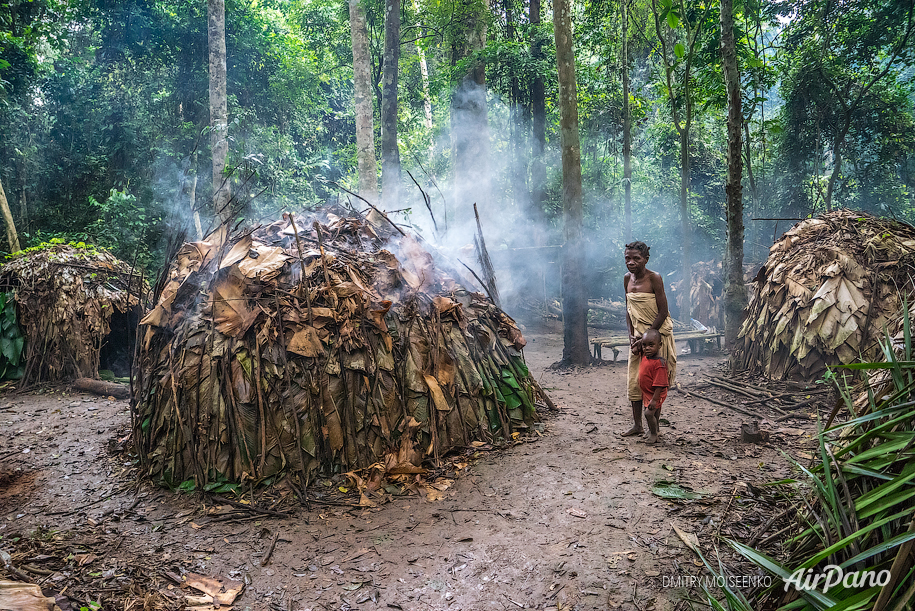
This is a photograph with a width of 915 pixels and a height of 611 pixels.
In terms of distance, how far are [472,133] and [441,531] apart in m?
11.1

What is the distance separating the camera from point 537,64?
40.7ft

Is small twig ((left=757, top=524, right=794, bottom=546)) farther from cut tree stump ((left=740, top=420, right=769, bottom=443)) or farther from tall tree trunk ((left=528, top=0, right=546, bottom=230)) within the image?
tall tree trunk ((left=528, top=0, right=546, bottom=230))

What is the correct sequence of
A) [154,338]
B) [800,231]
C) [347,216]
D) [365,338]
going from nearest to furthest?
[365,338] → [154,338] → [347,216] → [800,231]

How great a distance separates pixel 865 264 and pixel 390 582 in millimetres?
6084

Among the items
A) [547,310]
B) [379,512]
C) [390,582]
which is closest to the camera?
[390,582]

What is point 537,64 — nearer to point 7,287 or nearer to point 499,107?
point 499,107

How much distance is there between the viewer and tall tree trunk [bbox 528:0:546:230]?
1269cm

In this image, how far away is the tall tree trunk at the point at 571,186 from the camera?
7.82 m

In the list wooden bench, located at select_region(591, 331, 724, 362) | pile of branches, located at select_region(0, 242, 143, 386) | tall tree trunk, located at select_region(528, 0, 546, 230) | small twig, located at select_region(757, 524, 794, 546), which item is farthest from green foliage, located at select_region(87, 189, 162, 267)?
small twig, located at select_region(757, 524, 794, 546)

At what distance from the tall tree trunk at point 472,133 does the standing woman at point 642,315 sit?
331 inches

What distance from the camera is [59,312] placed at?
7.09 metres

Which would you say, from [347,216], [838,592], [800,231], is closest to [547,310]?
[800,231]

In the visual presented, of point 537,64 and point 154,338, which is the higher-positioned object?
point 537,64

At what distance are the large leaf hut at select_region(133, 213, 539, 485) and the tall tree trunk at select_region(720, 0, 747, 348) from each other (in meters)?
5.24
